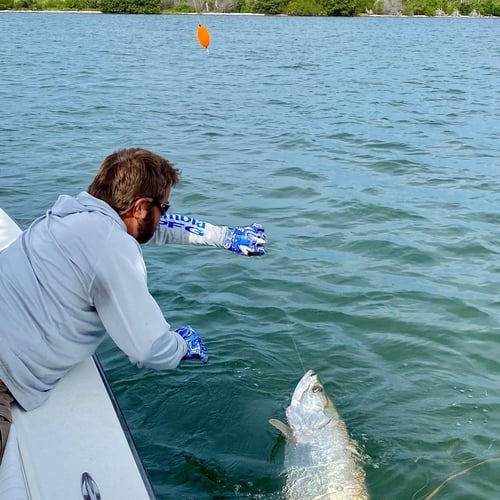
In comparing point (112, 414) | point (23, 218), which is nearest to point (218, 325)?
point (112, 414)

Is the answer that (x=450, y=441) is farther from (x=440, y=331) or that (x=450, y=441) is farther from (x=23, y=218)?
(x=23, y=218)

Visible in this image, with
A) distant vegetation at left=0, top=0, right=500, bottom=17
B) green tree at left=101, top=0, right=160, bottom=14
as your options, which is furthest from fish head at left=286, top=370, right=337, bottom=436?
distant vegetation at left=0, top=0, right=500, bottom=17

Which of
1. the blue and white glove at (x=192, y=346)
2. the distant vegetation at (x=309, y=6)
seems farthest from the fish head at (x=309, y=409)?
the distant vegetation at (x=309, y=6)

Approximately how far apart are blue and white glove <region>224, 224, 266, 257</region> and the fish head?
3.09 ft

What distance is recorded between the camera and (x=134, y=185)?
11.5 ft

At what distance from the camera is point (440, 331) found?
6441mm

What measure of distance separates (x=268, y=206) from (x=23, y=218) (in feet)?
10.7

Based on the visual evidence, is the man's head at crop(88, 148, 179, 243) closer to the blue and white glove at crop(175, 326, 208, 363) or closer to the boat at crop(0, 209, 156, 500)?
the blue and white glove at crop(175, 326, 208, 363)

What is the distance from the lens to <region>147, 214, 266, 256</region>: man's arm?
4773 mm

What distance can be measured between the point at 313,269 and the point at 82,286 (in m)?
4.62

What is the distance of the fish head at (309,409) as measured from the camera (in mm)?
4586

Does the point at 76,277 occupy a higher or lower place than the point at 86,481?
higher

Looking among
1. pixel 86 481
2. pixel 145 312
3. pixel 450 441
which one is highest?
pixel 145 312

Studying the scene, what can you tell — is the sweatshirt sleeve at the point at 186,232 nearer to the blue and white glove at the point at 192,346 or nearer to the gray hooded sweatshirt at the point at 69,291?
the blue and white glove at the point at 192,346
